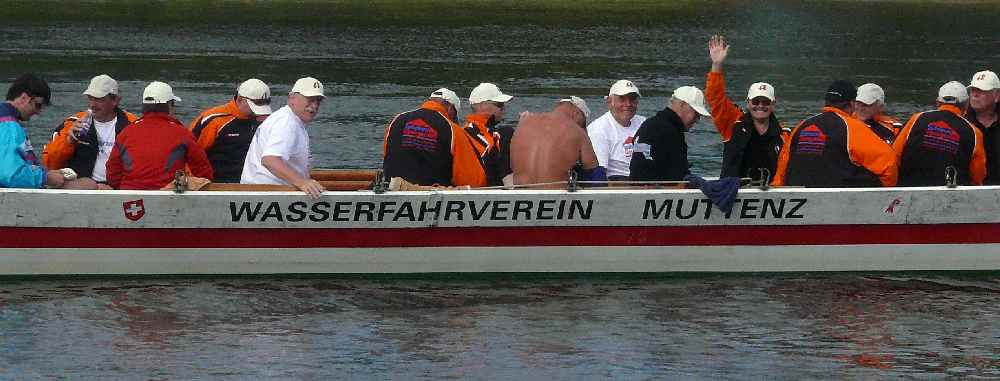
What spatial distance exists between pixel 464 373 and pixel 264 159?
2.62 metres

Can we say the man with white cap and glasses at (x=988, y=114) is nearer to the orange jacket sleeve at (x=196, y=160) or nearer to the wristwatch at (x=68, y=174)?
the orange jacket sleeve at (x=196, y=160)

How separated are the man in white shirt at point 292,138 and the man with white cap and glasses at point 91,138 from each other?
4.03 feet

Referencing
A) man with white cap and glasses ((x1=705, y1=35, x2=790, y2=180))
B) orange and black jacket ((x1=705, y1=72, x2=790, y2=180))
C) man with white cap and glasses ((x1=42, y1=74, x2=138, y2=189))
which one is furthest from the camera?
orange and black jacket ((x1=705, y1=72, x2=790, y2=180))

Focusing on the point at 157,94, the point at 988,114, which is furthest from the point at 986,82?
the point at 157,94

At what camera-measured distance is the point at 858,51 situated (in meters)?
36.4

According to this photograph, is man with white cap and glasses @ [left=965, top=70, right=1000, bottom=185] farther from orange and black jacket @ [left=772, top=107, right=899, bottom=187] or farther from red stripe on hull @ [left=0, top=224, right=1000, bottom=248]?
orange and black jacket @ [left=772, top=107, right=899, bottom=187]

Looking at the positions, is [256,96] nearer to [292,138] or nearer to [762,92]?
[292,138]

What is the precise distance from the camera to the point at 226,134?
12742mm

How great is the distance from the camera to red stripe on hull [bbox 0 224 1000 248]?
11562 millimetres

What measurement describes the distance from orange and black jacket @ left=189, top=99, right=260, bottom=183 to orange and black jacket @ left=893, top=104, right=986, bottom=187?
15.5ft

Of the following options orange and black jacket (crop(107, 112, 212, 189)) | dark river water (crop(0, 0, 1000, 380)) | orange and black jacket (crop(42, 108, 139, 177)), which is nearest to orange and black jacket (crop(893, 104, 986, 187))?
dark river water (crop(0, 0, 1000, 380))

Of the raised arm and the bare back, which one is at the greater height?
the raised arm

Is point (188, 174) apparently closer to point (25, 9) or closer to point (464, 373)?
point (464, 373)

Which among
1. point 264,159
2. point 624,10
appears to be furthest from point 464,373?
point 624,10
